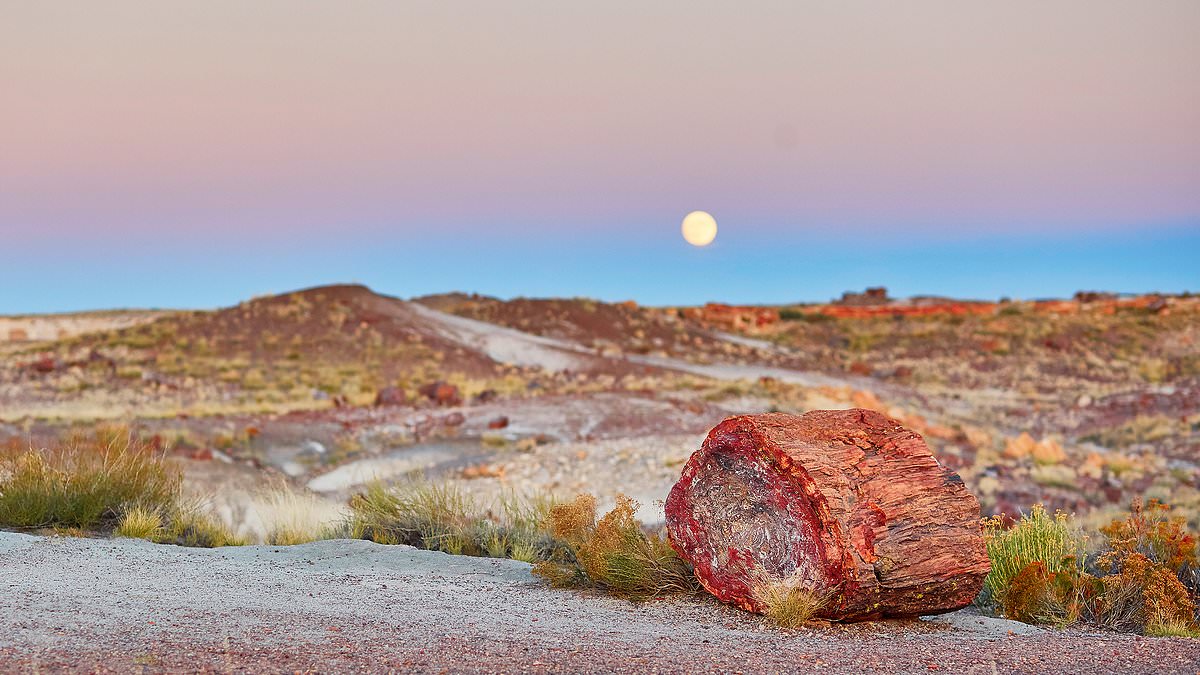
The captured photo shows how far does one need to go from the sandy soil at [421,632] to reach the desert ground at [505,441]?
0.10 feet

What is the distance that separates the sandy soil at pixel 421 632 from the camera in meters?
5.15

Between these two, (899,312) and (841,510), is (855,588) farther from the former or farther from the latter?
(899,312)

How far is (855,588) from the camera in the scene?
20.9 ft

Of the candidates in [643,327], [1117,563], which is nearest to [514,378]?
[643,327]

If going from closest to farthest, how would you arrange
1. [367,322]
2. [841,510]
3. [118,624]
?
[118,624] → [841,510] → [367,322]

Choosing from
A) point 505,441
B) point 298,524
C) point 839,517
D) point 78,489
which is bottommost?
point 298,524

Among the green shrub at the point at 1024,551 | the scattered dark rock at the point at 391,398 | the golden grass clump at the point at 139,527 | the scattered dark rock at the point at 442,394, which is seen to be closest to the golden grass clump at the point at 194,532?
the golden grass clump at the point at 139,527

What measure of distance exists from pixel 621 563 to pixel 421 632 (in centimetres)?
216

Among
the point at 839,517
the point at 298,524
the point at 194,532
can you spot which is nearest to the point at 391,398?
the point at 298,524

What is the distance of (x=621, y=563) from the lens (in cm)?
770

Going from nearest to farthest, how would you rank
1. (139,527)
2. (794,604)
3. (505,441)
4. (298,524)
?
(794,604)
(139,527)
(298,524)
(505,441)

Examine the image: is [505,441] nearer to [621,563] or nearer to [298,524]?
[298,524]

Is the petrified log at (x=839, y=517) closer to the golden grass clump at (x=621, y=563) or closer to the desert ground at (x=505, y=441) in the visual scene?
the desert ground at (x=505, y=441)

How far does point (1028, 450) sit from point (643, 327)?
112 ft
